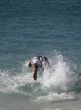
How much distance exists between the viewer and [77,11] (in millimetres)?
37875

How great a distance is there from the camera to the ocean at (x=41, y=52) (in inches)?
786

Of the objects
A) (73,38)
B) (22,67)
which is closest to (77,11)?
(73,38)

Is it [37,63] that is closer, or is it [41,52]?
[37,63]

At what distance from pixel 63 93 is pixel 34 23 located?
1408cm

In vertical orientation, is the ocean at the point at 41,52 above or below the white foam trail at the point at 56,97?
above

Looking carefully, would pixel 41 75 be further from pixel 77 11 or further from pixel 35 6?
pixel 35 6

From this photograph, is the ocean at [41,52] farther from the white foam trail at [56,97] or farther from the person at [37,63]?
the person at [37,63]

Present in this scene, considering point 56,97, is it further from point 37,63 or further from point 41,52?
point 41,52

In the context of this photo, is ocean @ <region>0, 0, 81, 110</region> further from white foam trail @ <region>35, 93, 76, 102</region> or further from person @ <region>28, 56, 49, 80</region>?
person @ <region>28, 56, 49, 80</region>

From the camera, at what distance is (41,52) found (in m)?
26.8

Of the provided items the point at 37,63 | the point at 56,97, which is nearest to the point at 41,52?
the point at 37,63

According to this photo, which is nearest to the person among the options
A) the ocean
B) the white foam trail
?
the ocean

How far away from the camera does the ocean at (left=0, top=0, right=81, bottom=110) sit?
Result: 65.5 ft

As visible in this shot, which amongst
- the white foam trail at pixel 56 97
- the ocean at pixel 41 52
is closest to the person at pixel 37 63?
the ocean at pixel 41 52
